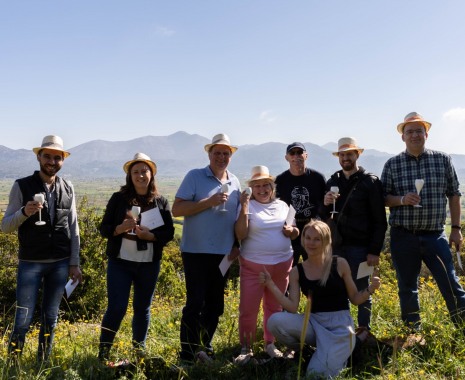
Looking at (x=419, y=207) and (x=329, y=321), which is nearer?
(x=329, y=321)

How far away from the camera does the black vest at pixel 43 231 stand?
4.01 metres

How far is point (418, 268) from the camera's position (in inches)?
179

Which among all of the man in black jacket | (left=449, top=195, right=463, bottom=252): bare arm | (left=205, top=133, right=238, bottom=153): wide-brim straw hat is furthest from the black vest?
(left=449, top=195, right=463, bottom=252): bare arm

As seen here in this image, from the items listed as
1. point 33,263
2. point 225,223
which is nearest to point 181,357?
point 225,223

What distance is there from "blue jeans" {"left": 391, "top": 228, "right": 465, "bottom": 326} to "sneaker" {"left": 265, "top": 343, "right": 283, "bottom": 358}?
1.60 meters

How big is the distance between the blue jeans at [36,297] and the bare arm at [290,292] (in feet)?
7.08

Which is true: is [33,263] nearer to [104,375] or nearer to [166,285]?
[104,375]

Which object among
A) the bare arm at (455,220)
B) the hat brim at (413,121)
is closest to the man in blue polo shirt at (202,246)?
the hat brim at (413,121)

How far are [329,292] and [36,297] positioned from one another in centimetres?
299

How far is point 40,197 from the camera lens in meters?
3.79

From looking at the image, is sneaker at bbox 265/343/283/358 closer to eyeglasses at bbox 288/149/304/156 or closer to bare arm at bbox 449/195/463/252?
eyeglasses at bbox 288/149/304/156

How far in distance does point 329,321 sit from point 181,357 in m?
1.57

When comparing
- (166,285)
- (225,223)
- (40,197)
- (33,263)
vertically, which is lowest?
(166,285)

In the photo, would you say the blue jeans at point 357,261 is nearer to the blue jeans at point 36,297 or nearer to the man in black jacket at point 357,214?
the man in black jacket at point 357,214
